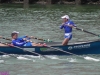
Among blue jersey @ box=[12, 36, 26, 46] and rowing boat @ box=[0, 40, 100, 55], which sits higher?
blue jersey @ box=[12, 36, 26, 46]

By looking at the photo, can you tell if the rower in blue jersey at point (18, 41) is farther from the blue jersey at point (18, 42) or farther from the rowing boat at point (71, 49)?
the rowing boat at point (71, 49)

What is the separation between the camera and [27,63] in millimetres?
25016

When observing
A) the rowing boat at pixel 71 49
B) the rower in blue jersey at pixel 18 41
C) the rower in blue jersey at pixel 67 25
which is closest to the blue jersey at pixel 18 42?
the rower in blue jersey at pixel 18 41

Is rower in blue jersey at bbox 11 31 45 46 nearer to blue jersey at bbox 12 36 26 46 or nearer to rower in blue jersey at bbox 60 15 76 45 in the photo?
blue jersey at bbox 12 36 26 46

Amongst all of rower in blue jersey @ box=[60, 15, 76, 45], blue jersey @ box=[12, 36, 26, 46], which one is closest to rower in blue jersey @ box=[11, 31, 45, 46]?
blue jersey @ box=[12, 36, 26, 46]

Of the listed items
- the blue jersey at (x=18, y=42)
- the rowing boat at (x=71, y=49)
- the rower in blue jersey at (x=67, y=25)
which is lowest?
the rowing boat at (x=71, y=49)

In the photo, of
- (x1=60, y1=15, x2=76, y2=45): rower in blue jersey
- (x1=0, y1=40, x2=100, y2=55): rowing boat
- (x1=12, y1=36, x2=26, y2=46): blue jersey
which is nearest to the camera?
(x1=0, y1=40, x2=100, y2=55): rowing boat

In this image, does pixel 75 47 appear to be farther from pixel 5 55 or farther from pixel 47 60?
pixel 5 55

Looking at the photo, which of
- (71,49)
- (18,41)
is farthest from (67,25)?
(18,41)

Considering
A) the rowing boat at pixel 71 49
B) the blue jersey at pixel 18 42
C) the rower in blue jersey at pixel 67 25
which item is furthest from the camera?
the rower in blue jersey at pixel 67 25

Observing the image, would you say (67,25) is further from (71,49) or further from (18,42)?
(18,42)

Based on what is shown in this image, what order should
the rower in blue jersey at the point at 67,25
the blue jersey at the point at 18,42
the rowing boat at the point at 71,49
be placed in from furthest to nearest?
1. the rower in blue jersey at the point at 67,25
2. the blue jersey at the point at 18,42
3. the rowing boat at the point at 71,49

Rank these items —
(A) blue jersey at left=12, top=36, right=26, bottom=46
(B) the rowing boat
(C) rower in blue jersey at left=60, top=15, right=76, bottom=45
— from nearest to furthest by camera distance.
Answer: (B) the rowing boat < (A) blue jersey at left=12, top=36, right=26, bottom=46 < (C) rower in blue jersey at left=60, top=15, right=76, bottom=45

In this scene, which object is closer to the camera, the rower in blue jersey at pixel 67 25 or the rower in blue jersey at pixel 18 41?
the rower in blue jersey at pixel 18 41
